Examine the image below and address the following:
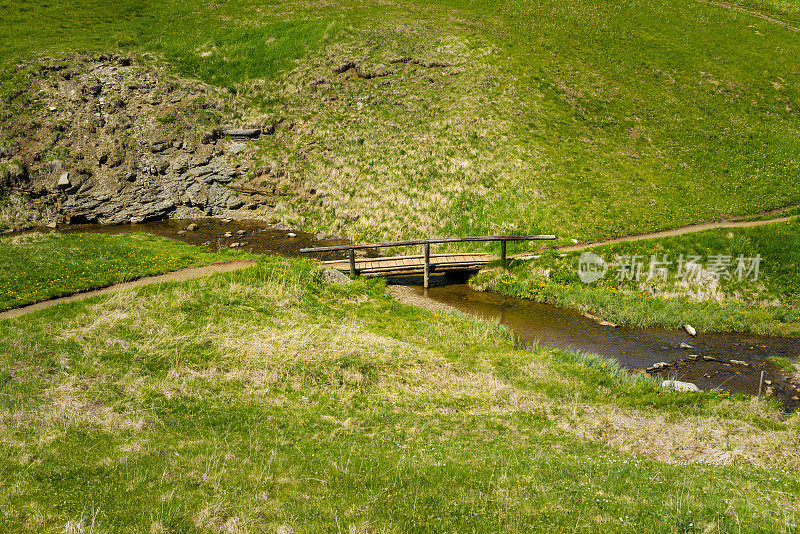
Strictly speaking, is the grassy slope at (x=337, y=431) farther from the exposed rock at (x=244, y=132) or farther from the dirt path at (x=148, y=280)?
the exposed rock at (x=244, y=132)

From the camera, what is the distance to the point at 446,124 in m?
42.2

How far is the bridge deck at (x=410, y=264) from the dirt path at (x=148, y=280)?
6207 mm

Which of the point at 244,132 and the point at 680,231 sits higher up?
the point at 244,132

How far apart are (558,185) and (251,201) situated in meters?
25.8

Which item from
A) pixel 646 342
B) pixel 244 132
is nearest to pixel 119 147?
pixel 244 132

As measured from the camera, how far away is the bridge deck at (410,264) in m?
30.6

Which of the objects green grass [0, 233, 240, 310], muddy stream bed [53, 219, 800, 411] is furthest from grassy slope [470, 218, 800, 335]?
green grass [0, 233, 240, 310]

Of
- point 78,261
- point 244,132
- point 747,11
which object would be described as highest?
point 747,11

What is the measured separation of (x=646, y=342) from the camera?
2267cm

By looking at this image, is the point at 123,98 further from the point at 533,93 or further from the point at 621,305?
the point at 621,305

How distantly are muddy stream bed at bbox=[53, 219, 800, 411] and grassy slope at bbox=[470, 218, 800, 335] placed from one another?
2.60 feet

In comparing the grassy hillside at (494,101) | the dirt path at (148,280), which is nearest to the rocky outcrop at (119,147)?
the grassy hillside at (494,101)

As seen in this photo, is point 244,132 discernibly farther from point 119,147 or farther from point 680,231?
point 680,231

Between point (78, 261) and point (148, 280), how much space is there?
4.67m
